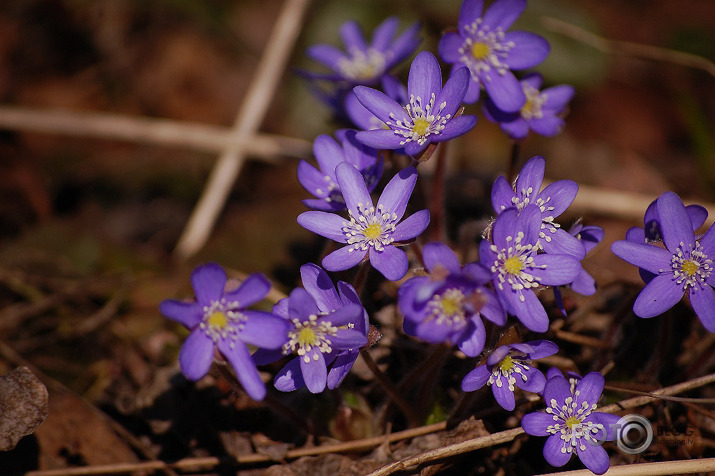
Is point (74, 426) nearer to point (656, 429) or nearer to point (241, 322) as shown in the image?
point (241, 322)

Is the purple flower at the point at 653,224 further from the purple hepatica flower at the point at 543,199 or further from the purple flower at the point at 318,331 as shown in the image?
the purple flower at the point at 318,331

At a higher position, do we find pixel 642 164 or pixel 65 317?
pixel 642 164

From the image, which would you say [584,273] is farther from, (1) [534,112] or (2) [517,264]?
(1) [534,112]

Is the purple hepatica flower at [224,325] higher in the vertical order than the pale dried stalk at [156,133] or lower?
lower

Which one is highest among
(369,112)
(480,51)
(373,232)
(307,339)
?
(480,51)

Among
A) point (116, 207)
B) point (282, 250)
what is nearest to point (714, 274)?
point (282, 250)

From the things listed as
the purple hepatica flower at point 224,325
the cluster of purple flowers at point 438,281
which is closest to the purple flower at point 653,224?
the cluster of purple flowers at point 438,281

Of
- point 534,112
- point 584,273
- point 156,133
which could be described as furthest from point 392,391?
point 156,133
